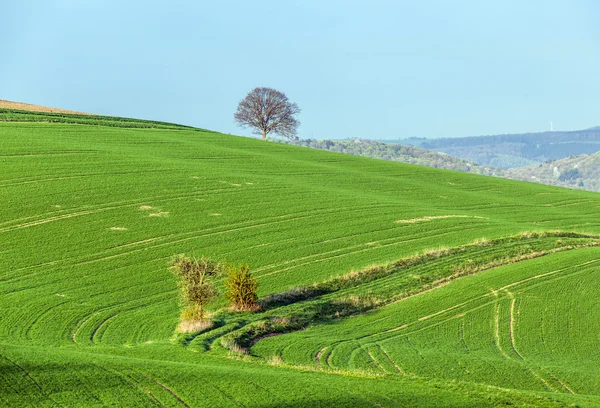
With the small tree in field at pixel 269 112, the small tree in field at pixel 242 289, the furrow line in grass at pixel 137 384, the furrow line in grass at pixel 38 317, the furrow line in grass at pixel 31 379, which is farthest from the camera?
the small tree in field at pixel 269 112

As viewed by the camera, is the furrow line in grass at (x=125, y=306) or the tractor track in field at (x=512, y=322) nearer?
the tractor track in field at (x=512, y=322)

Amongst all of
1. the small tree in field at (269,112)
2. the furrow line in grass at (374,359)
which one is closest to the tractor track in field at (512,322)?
the furrow line in grass at (374,359)

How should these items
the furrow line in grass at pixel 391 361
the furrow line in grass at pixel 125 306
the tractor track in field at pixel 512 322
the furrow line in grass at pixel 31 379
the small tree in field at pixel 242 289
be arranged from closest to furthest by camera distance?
the furrow line in grass at pixel 31 379 → the tractor track in field at pixel 512 322 → the furrow line in grass at pixel 391 361 → the furrow line in grass at pixel 125 306 → the small tree in field at pixel 242 289

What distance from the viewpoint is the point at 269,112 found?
13312 centimetres

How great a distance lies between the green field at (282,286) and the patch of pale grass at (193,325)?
726 millimetres

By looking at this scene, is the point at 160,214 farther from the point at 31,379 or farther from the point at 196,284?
the point at 31,379

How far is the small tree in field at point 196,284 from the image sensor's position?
3922cm

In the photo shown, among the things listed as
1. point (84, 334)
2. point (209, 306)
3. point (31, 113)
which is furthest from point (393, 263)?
point (31, 113)

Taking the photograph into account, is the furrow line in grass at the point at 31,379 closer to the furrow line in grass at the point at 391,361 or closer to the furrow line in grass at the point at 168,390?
the furrow line in grass at the point at 168,390

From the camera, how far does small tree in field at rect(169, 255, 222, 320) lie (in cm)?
3922

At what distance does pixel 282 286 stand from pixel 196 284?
7.30m

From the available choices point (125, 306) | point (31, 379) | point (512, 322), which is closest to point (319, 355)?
point (125, 306)

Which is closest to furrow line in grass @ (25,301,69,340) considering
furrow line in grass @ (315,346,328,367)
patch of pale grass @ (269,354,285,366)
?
patch of pale grass @ (269,354,285,366)

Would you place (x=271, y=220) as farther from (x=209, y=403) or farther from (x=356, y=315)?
(x=209, y=403)
